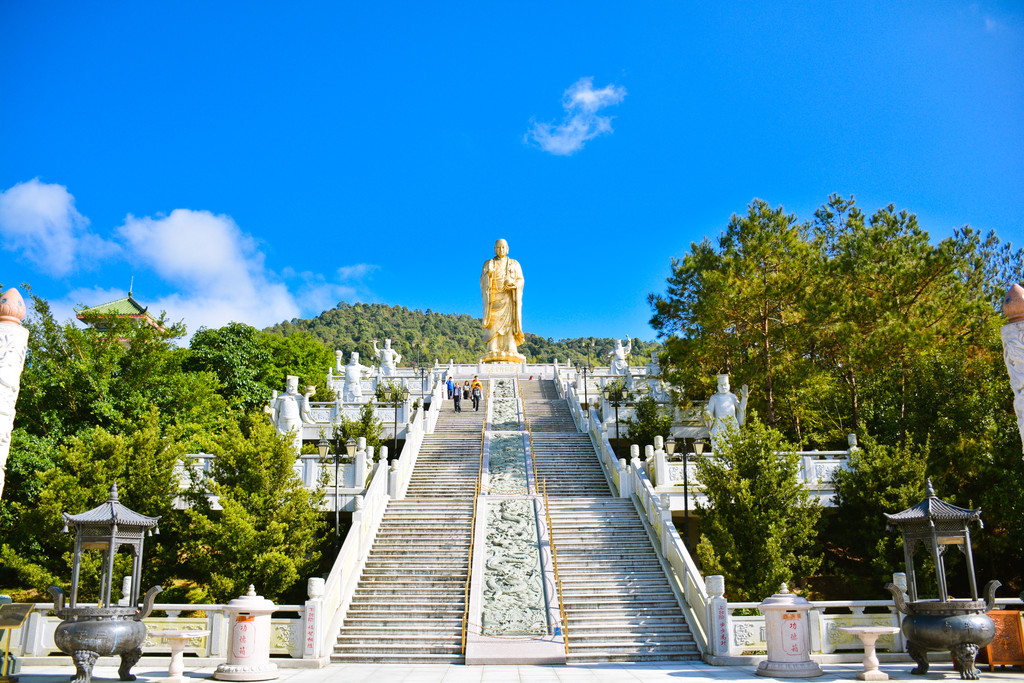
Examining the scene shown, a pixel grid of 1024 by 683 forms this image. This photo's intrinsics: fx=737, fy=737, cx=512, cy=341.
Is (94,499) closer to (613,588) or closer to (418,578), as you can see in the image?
(418,578)

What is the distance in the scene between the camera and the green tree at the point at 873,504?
16.7 m

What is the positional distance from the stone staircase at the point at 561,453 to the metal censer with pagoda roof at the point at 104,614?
1108 centimetres

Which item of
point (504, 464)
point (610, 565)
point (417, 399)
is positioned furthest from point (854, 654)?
point (417, 399)

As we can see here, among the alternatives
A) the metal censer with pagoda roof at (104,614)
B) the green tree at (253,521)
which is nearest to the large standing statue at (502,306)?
the green tree at (253,521)

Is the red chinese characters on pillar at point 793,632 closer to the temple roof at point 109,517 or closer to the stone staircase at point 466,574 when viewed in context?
the stone staircase at point 466,574

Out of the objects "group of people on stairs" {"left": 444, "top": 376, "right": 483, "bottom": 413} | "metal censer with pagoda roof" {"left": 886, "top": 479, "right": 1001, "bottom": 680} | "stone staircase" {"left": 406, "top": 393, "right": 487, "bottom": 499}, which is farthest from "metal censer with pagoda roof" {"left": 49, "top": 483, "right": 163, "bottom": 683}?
"group of people on stairs" {"left": 444, "top": 376, "right": 483, "bottom": 413}

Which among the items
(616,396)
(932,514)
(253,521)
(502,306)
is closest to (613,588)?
(932,514)

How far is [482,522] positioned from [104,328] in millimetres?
17070

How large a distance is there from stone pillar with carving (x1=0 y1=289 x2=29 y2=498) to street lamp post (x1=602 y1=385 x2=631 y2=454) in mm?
17279

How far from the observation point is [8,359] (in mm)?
10789

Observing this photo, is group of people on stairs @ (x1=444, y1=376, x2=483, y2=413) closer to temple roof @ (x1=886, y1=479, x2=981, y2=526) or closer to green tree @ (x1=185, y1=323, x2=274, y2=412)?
green tree @ (x1=185, y1=323, x2=274, y2=412)

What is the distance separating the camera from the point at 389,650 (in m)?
13.8

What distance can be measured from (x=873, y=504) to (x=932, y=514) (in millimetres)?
5676

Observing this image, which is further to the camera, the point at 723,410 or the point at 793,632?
the point at 723,410
